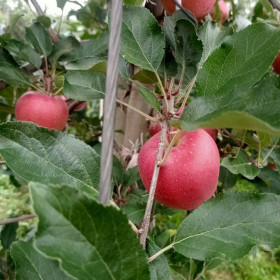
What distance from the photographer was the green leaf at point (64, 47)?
92 cm

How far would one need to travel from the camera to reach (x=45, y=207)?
0.95ft

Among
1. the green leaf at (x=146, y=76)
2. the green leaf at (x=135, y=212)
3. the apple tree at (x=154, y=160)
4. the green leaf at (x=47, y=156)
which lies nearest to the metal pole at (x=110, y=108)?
the apple tree at (x=154, y=160)

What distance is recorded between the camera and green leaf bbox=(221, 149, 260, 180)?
693mm

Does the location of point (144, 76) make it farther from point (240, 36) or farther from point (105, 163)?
point (105, 163)

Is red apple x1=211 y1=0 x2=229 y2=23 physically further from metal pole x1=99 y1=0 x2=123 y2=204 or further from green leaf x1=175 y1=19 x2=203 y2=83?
metal pole x1=99 y1=0 x2=123 y2=204

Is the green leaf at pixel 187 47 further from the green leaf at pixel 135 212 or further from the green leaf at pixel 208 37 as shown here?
the green leaf at pixel 135 212

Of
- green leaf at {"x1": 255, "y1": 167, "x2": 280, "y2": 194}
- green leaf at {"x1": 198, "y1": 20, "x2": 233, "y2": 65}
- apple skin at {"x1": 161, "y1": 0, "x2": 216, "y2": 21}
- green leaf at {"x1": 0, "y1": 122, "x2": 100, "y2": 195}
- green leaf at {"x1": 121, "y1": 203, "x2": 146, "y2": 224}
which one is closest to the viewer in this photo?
green leaf at {"x1": 0, "y1": 122, "x2": 100, "y2": 195}

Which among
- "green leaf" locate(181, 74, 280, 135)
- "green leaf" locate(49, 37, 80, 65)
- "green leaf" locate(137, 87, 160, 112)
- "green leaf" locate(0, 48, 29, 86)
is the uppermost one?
"green leaf" locate(181, 74, 280, 135)

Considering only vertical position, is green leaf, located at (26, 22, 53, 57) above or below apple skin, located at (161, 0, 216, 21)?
below

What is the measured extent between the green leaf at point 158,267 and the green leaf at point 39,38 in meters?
0.63

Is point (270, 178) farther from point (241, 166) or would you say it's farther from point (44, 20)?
point (44, 20)

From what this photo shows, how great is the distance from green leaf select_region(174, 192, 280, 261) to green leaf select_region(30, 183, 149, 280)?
164 millimetres

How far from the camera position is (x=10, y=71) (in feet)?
2.93

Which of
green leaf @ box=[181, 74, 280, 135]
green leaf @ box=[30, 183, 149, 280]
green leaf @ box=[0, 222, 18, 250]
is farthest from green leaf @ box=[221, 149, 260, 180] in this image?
green leaf @ box=[0, 222, 18, 250]
